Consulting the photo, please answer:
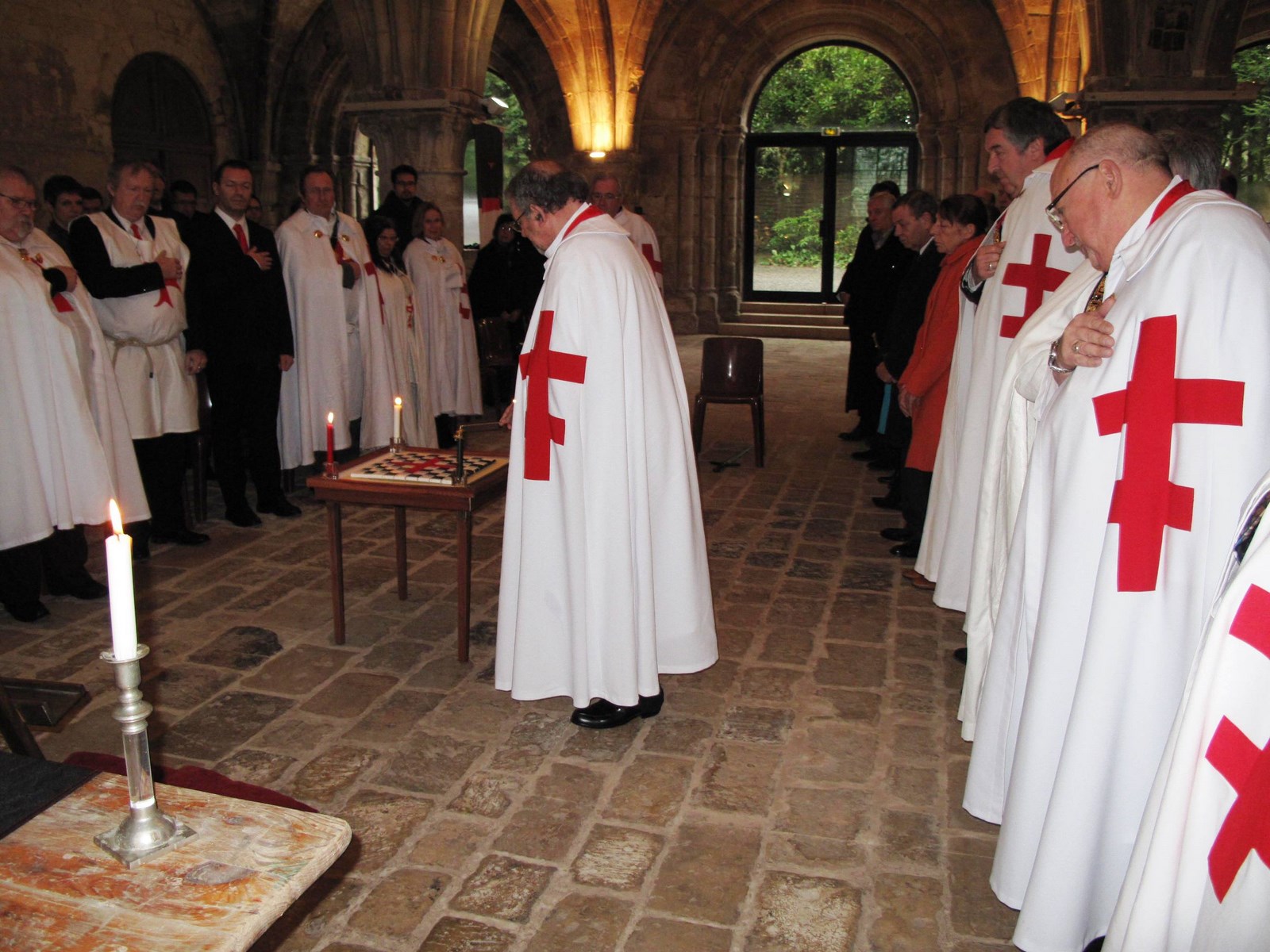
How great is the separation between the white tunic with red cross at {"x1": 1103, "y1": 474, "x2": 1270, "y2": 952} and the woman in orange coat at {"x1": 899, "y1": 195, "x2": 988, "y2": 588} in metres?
3.39

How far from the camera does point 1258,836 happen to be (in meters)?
1.37

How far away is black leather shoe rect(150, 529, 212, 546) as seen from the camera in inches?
229

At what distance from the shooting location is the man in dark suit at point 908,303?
5672 millimetres

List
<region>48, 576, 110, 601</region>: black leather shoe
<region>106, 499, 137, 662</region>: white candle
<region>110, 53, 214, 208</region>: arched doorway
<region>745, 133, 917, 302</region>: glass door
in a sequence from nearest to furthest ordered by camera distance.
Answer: <region>106, 499, 137, 662</region>: white candle → <region>48, 576, 110, 601</region>: black leather shoe → <region>110, 53, 214, 208</region>: arched doorway → <region>745, 133, 917, 302</region>: glass door

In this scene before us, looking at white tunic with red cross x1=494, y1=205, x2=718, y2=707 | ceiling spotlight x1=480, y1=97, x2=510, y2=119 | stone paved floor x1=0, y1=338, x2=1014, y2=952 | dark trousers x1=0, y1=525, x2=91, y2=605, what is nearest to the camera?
stone paved floor x1=0, y1=338, x2=1014, y2=952

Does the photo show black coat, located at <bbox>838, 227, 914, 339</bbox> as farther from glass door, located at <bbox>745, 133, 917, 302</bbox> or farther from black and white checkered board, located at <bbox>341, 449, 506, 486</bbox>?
glass door, located at <bbox>745, 133, 917, 302</bbox>

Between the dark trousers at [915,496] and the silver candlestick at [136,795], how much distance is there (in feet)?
14.1

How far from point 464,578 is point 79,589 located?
210 centimetres

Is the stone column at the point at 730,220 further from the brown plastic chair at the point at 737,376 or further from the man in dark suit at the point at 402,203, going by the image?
the brown plastic chair at the point at 737,376

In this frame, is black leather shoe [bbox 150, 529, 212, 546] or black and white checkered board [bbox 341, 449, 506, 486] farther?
black leather shoe [bbox 150, 529, 212, 546]

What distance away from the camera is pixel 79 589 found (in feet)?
16.3

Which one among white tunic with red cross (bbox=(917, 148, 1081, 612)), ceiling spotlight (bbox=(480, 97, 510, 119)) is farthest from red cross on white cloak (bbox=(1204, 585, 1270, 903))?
ceiling spotlight (bbox=(480, 97, 510, 119))

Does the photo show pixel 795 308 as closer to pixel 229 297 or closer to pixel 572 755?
pixel 229 297

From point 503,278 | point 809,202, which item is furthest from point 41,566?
point 809,202
